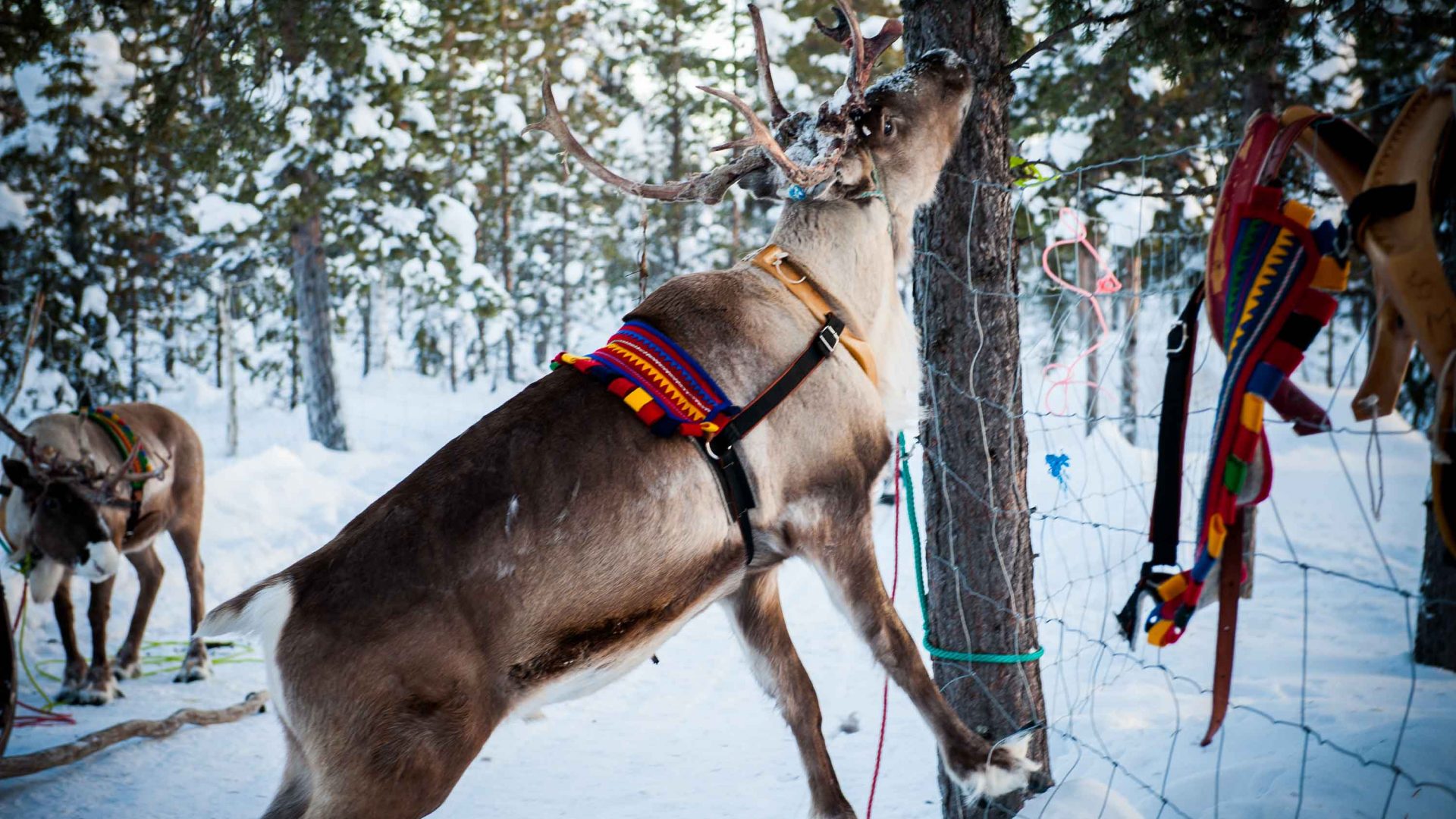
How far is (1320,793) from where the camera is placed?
269 cm

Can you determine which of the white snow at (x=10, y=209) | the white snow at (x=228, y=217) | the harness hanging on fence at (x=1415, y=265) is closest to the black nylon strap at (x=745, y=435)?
the harness hanging on fence at (x=1415, y=265)

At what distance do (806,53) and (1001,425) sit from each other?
13.9 m

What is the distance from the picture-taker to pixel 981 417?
2920mm

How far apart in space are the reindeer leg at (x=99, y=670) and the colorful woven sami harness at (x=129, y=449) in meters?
0.49

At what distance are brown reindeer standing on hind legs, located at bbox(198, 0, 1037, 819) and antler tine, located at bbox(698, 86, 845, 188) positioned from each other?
0.04 ft

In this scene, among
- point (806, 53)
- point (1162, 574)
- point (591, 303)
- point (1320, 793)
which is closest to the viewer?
point (1162, 574)

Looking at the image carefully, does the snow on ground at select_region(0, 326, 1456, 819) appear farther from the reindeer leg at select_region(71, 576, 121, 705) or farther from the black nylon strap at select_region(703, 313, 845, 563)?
the black nylon strap at select_region(703, 313, 845, 563)

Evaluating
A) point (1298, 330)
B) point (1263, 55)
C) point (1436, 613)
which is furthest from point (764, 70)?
point (1436, 613)

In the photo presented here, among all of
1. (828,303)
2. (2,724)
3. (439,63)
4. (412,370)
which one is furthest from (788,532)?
(412,370)

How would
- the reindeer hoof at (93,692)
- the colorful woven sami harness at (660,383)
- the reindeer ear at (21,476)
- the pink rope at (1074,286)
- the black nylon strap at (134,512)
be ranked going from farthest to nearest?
1. the black nylon strap at (134,512)
2. the reindeer hoof at (93,692)
3. the reindeer ear at (21,476)
4. the pink rope at (1074,286)
5. the colorful woven sami harness at (660,383)

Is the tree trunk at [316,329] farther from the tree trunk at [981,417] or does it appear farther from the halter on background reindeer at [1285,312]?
the halter on background reindeer at [1285,312]

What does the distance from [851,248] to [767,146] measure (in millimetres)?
505

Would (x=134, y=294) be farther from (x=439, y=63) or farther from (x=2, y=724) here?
(x=2, y=724)

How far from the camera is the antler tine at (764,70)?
8.16 feet
